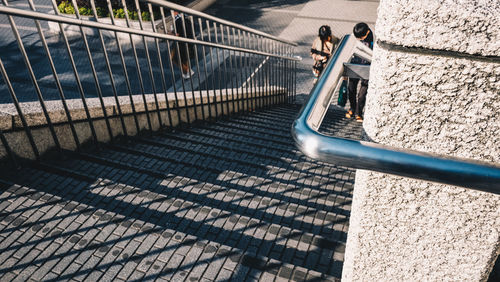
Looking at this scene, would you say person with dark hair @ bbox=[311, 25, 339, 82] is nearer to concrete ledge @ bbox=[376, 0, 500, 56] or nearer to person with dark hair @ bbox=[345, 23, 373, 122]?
person with dark hair @ bbox=[345, 23, 373, 122]

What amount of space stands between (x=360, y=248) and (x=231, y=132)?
12.2 feet

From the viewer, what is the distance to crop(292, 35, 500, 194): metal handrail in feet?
2.46

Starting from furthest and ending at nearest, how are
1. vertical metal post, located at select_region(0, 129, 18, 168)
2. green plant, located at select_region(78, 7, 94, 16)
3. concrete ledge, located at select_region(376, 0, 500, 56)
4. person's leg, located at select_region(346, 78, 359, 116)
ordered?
green plant, located at select_region(78, 7, 94, 16) < person's leg, located at select_region(346, 78, 359, 116) < vertical metal post, located at select_region(0, 129, 18, 168) < concrete ledge, located at select_region(376, 0, 500, 56)

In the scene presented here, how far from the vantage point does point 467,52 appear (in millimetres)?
776

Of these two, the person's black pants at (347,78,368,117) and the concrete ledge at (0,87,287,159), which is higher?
the concrete ledge at (0,87,287,159)

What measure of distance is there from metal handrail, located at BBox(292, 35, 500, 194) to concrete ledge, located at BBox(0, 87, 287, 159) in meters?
2.72

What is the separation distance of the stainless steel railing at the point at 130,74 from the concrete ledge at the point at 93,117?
0.05 feet

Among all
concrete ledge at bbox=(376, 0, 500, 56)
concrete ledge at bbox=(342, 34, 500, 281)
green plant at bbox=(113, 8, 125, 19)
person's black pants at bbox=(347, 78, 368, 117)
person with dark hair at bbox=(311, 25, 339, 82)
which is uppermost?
concrete ledge at bbox=(376, 0, 500, 56)

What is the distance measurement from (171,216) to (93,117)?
4.87 ft

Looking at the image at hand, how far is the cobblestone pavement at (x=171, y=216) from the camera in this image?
6.70ft

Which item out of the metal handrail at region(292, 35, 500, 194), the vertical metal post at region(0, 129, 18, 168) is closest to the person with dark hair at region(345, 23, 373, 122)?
the vertical metal post at region(0, 129, 18, 168)

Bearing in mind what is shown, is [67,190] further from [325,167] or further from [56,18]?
[325,167]

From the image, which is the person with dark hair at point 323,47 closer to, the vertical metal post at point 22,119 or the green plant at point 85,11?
the vertical metal post at point 22,119

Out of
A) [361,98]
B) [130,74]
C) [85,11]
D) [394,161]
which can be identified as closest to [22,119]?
[394,161]
